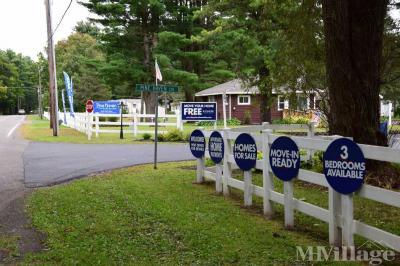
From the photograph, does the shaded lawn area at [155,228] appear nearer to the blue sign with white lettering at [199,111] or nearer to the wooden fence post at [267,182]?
Result: the wooden fence post at [267,182]

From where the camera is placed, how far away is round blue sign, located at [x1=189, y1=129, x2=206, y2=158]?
35.4 feet

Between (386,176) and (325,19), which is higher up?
(325,19)

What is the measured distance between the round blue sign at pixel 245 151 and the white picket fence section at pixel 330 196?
0.10 metres

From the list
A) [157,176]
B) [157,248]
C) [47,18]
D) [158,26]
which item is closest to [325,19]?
[157,176]

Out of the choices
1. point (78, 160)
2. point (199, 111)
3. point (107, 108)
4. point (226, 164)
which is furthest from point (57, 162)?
point (107, 108)

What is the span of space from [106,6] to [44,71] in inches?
2551

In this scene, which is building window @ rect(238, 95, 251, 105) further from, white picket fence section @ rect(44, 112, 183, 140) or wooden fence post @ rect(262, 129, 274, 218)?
wooden fence post @ rect(262, 129, 274, 218)

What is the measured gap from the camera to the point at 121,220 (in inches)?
302

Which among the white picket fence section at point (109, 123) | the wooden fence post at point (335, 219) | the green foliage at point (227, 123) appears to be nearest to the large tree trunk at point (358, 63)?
the wooden fence post at point (335, 219)

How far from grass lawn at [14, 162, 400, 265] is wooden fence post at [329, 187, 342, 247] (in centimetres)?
20

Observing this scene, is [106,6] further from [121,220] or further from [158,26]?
[121,220]

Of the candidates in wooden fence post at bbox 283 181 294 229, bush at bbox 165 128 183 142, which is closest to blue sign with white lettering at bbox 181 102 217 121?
bush at bbox 165 128 183 142

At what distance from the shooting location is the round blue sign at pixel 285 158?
7.04 metres

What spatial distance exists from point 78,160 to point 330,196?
1133cm
